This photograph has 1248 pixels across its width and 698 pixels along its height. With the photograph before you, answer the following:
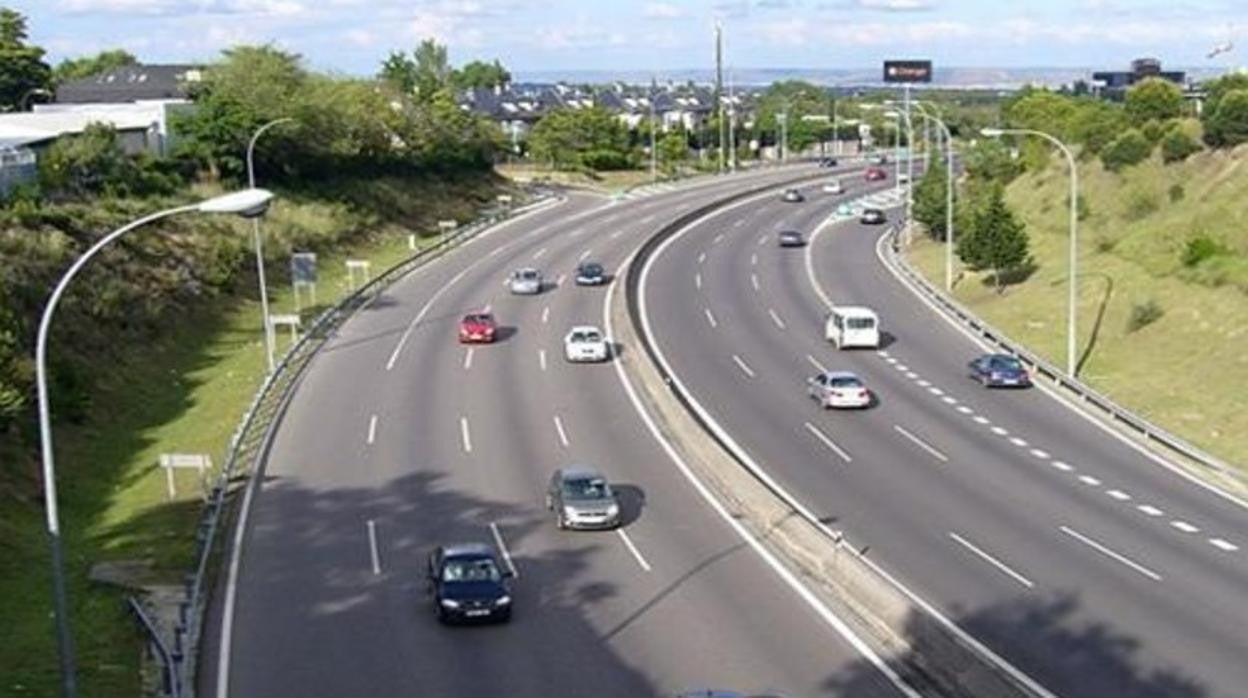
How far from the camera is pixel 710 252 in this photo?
301 feet

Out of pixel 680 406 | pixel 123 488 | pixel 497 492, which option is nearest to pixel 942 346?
pixel 680 406

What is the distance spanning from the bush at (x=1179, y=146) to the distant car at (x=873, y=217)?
71.4ft

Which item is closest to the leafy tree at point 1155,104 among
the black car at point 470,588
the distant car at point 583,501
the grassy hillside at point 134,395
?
the grassy hillside at point 134,395

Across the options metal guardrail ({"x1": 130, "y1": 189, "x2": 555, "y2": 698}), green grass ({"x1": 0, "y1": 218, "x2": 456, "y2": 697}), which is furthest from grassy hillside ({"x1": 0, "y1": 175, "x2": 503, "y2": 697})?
metal guardrail ({"x1": 130, "y1": 189, "x2": 555, "y2": 698})

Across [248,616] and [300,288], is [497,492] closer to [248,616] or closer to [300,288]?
[248,616]

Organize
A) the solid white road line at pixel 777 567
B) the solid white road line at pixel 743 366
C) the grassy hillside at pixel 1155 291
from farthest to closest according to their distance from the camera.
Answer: the solid white road line at pixel 743 366, the grassy hillside at pixel 1155 291, the solid white road line at pixel 777 567

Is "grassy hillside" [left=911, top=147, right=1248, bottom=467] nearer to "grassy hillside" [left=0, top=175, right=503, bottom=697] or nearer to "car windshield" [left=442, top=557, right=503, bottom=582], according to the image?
"car windshield" [left=442, top=557, right=503, bottom=582]

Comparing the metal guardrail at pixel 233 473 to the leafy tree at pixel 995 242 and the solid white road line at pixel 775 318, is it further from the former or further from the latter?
the leafy tree at pixel 995 242

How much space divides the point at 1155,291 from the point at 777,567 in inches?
1448

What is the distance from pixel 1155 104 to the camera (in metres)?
99.0

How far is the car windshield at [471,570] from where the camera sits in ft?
99.0

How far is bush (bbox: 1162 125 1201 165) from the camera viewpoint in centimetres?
8612

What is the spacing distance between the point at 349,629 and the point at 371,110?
77287 mm

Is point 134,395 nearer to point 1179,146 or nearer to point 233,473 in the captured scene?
point 233,473
